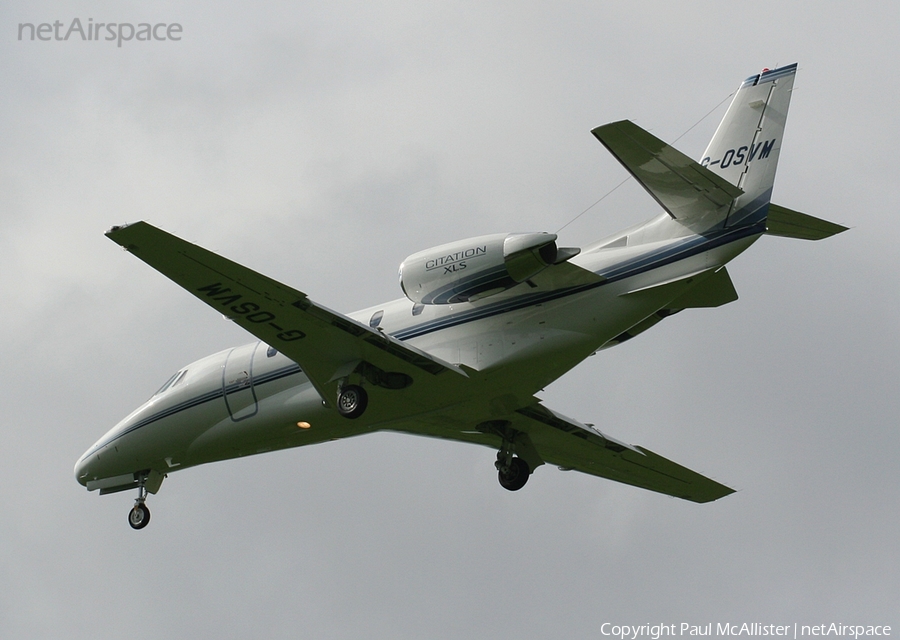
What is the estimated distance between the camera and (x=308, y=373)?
2398 cm

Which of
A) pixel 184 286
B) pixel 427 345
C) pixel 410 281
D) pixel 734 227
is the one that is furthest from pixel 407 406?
pixel 734 227

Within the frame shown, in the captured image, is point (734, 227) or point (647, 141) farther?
point (734, 227)

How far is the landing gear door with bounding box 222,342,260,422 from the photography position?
26.3m

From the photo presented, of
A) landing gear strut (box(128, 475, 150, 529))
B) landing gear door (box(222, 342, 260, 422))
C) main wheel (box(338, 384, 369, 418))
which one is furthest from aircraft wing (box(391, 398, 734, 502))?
landing gear strut (box(128, 475, 150, 529))

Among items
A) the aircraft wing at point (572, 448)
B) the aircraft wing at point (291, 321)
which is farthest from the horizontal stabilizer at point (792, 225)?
the aircraft wing at point (572, 448)

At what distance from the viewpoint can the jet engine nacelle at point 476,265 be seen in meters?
22.0

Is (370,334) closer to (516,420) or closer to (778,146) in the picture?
(516,420)

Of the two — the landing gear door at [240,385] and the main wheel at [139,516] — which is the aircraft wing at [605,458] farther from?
the main wheel at [139,516]

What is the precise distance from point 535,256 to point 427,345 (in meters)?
3.26

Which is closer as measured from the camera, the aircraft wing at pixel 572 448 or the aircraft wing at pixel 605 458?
the aircraft wing at pixel 572 448

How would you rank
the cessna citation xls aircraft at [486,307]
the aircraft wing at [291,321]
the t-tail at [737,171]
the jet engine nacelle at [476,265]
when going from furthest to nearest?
1. the jet engine nacelle at [476,265]
2. the cessna citation xls aircraft at [486,307]
3. the aircraft wing at [291,321]
4. the t-tail at [737,171]

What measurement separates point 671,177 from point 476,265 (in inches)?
143

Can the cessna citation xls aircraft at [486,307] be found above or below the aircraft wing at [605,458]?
above

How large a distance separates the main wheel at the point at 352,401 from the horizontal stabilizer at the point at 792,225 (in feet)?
24.9
